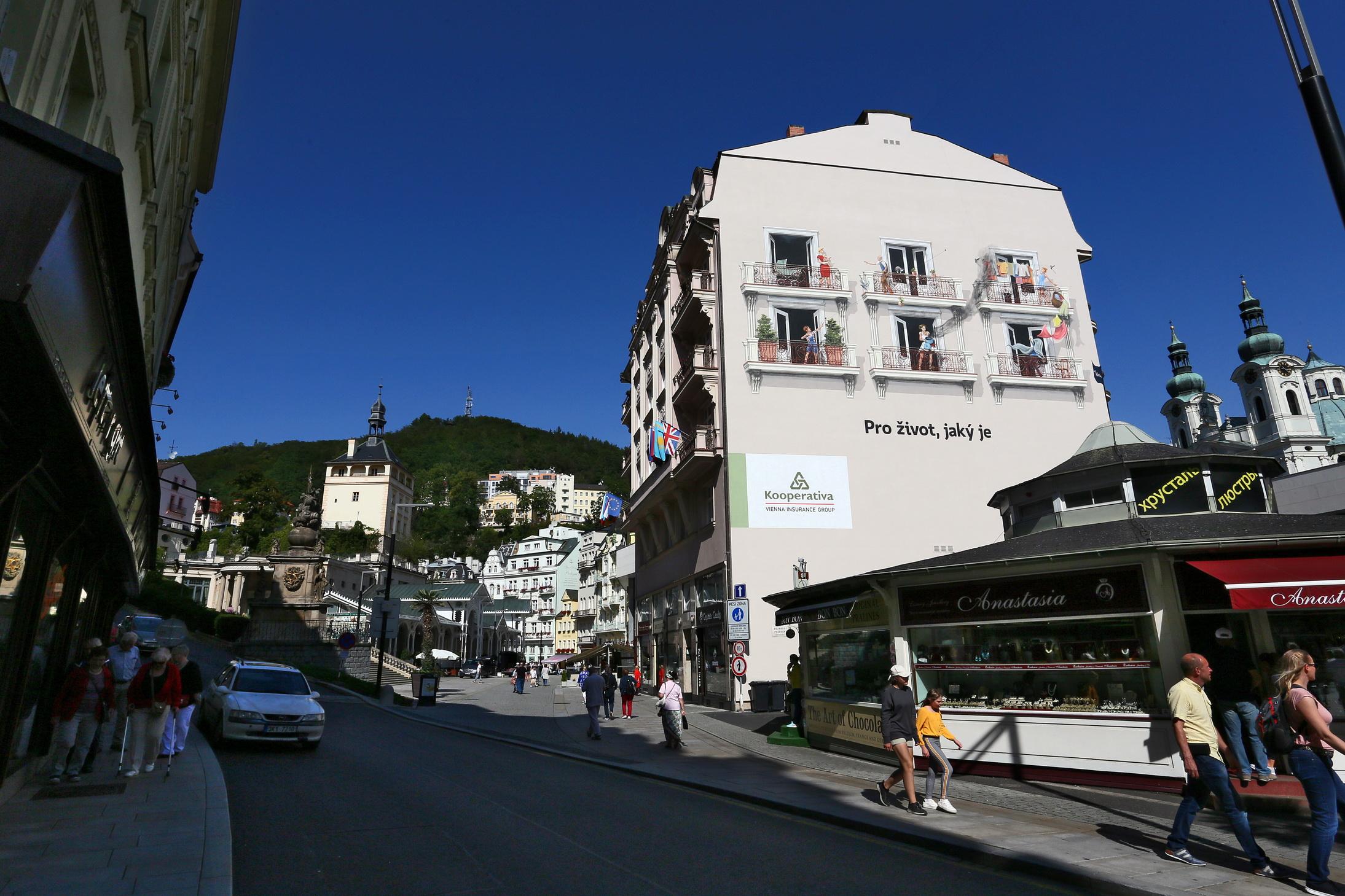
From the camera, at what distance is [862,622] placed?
15.0 m

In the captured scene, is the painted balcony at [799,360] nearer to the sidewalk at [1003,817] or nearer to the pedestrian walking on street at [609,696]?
the pedestrian walking on street at [609,696]

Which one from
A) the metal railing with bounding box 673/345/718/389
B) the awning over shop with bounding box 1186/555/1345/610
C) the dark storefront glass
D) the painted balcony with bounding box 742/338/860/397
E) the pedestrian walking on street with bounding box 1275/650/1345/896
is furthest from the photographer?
the metal railing with bounding box 673/345/718/389

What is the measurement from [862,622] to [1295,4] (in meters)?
11.4

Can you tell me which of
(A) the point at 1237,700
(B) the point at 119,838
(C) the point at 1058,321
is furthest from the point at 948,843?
(C) the point at 1058,321

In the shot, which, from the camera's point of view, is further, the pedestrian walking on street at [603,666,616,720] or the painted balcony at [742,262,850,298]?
the painted balcony at [742,262,850,298]

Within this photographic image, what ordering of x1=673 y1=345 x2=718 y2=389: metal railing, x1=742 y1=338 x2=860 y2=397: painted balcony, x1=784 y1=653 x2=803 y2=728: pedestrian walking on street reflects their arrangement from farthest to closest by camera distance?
1. x1=673 y1=345 x2=718 y2=389: metal railing
2. x1=742 y1=338 x2=860 y2=397: painted balcony
3. x1=784 y1=653 x2=803 y2=728: pedestrian walking on street

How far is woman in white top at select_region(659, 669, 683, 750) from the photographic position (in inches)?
658

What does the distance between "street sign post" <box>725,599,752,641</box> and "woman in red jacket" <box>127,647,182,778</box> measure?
487 inches

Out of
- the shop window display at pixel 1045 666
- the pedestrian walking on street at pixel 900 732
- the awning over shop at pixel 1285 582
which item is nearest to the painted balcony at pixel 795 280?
the shop window display at pixel 1045 666

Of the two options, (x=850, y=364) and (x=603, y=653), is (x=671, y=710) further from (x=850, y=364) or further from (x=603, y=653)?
(x=603, y=653)

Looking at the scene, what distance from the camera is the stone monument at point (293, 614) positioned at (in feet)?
120

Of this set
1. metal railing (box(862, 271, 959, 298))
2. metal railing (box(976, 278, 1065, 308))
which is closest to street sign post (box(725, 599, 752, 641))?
metal railing (box(862, 271, 959, 298))

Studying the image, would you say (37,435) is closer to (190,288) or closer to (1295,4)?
(1295,4)

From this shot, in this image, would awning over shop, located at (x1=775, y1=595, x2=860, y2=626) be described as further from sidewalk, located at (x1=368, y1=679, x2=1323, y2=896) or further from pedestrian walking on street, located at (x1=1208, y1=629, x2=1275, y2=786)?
pedestrian walking on street, located at (x1=1208, y1=629, x2=1275, y2=786)
